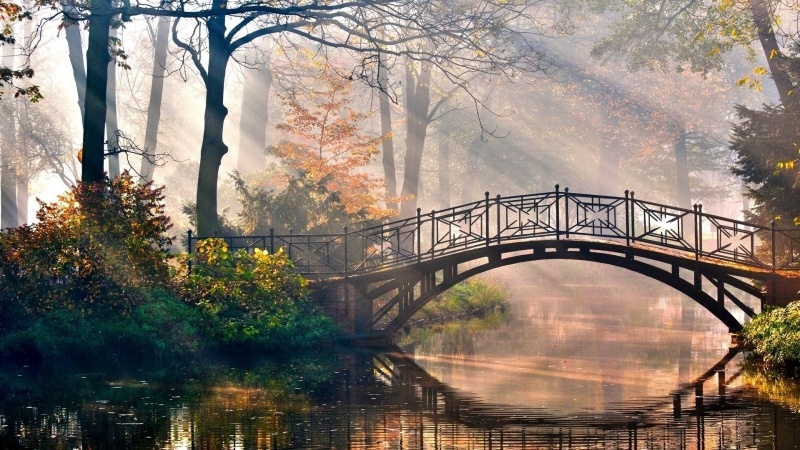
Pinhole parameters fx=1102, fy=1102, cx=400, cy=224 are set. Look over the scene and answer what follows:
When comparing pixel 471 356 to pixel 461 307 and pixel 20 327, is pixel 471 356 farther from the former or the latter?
pixel 461 307

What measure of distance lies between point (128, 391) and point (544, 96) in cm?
4036

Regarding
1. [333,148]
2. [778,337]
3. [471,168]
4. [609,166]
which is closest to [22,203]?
[471,168]

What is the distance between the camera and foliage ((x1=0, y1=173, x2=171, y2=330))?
20.8m

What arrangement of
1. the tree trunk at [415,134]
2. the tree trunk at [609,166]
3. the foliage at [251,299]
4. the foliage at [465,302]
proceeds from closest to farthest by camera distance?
1. the foliage at [251,299]
2. the foliage at [465,302]
3. the tree trunk at [415,134]
4. the tree trunk at [609,166]

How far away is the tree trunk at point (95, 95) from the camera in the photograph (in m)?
23.0

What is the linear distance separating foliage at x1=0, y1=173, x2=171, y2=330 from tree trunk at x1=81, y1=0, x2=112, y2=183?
1.04 metres

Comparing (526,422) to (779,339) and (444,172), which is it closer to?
(779,339)

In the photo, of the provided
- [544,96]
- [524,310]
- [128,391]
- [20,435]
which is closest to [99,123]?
[128,391]

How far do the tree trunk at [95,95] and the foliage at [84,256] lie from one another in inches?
40.9

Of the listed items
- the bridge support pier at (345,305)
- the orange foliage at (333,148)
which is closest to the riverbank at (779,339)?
the bridge support pier at (345,305)

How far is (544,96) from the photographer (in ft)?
179

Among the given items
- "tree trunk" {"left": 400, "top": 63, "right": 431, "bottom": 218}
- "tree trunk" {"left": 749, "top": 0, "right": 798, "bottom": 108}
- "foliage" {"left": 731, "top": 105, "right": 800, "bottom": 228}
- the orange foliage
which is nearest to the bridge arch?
"foliage" {"left": 731, "top": 105, "right": 800, "bottom": 228}

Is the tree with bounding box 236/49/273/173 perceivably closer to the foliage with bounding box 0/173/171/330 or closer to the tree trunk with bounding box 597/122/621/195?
the tree trunk with bounding box 597/122/621/195

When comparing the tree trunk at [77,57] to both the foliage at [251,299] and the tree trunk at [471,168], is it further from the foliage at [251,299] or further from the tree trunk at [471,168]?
the tree trunk at [471,168]
